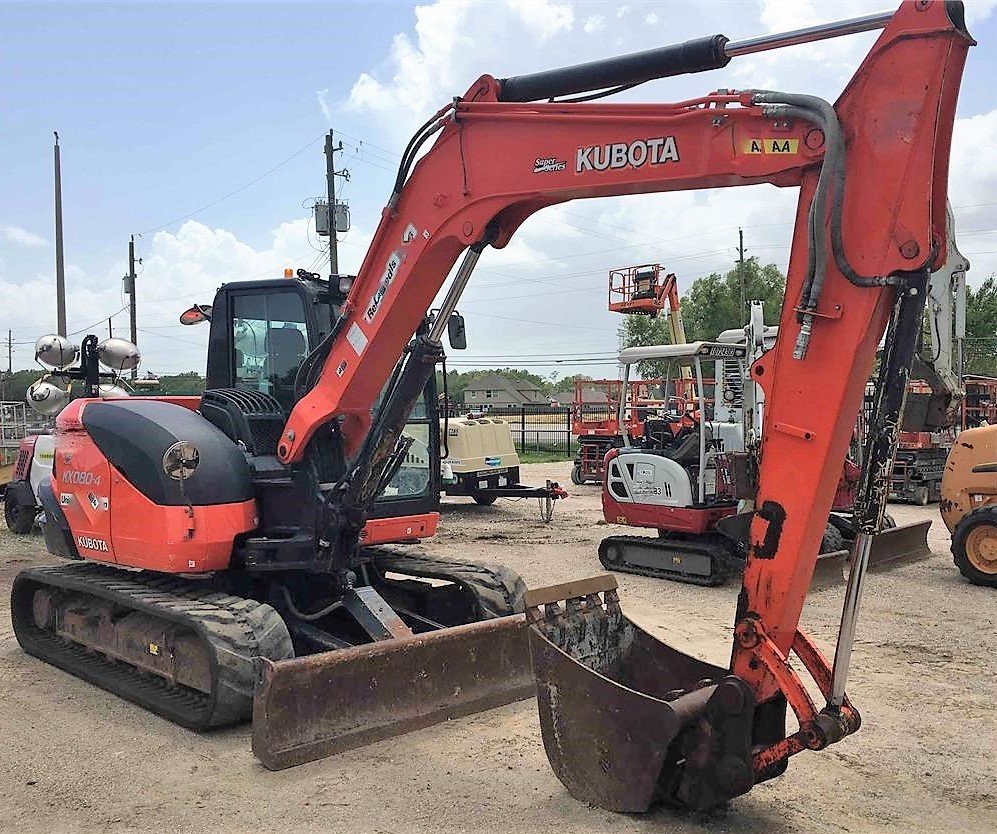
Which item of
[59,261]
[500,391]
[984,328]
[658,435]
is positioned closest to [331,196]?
[59,261]

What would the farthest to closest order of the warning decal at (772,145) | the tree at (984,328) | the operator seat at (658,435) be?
the tree at (984,328), the operator seat at (658,435), the warning decal at (772,145)

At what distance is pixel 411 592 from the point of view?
6988 mm

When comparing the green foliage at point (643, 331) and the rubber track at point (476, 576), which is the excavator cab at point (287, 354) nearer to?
the rubber track at point (476, 576)

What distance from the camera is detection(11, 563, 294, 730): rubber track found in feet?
16.9

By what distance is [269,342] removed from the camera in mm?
6352

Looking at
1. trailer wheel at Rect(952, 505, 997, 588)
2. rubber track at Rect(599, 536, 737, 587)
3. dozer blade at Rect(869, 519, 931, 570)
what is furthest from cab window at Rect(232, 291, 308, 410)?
trailer wheel at Rect(952, 505, 997, 588)

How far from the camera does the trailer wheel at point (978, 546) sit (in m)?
9.30

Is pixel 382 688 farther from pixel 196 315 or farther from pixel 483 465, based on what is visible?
pixel 483 465

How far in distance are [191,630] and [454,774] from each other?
183 centimetres

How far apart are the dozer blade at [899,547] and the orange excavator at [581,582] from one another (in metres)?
5.90

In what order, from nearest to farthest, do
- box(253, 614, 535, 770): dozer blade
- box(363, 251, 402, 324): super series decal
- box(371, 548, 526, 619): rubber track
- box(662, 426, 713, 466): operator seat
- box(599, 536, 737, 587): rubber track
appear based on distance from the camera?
box(253, 614, 535, 770): dozer blade, box(363, 251, 402, 324): super series decal, box(371, 548, 526, 619): rubber track, box(599, 536, 737, 587): rubber track, box(662, 426, 713, 466): operator seat

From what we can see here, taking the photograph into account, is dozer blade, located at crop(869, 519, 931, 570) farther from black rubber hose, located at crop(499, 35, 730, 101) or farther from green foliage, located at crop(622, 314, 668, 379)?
green foliage, located at crop(622, 314, 668, 379)

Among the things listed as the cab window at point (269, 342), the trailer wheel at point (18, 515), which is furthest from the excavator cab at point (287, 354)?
the trailer wheel at point (18, 515)

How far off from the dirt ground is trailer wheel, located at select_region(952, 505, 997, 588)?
2411 millimetres
